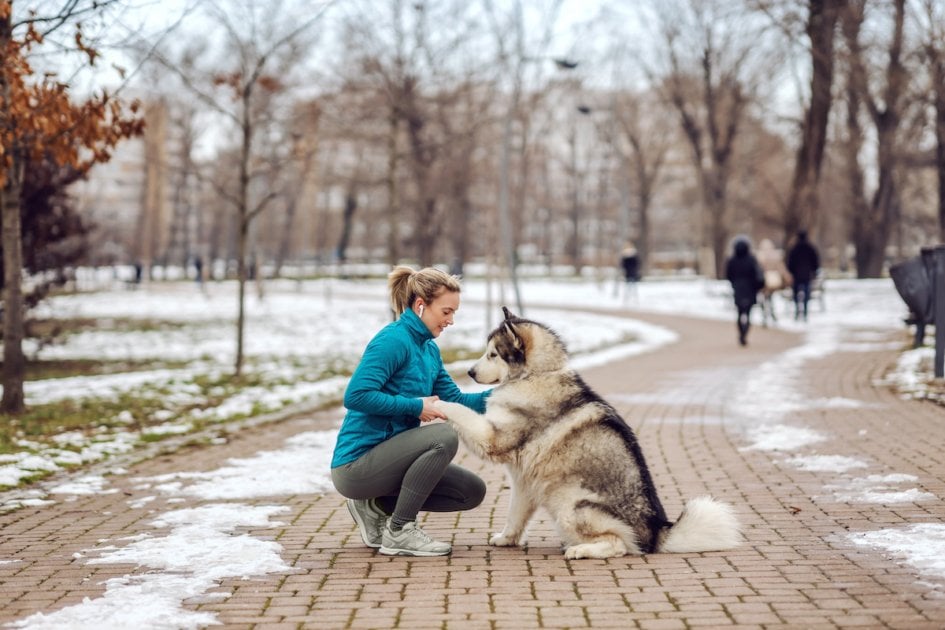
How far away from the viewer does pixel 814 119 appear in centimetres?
3325

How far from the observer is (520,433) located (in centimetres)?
570

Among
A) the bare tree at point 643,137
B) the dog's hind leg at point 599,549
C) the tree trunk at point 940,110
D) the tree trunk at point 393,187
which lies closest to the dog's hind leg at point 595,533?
the dog's hind leg at point 599,549

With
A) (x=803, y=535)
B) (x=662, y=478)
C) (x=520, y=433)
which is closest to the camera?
(x=520, y=433)

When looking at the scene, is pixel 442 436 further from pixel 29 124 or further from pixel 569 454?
pixel 29 124

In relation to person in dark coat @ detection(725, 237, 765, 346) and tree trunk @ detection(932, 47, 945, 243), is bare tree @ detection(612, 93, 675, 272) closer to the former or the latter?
tree trunk @ detection(932, 47, 945, 243)

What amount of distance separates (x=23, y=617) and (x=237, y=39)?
1359 centimetres

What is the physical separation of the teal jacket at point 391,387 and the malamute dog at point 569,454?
0.25 meters

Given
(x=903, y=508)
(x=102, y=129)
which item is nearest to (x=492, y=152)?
(x=102, y=129)

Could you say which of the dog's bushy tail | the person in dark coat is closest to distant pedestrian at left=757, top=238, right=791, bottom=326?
the person in dark coat

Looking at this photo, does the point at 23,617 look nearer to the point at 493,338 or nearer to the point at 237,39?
the point at 493,338

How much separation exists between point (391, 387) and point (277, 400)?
8000 mm

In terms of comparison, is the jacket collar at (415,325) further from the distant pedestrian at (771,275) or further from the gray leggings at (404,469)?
A: the distant pedestrian at (771,275)

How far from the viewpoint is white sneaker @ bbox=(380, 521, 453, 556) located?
5.94 m

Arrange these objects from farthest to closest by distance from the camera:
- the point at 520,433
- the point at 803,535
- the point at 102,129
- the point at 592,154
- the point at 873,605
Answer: the point at 592,154
the point at 102,129
the point at 803,535
the point at 520,433
the point at 873,605
